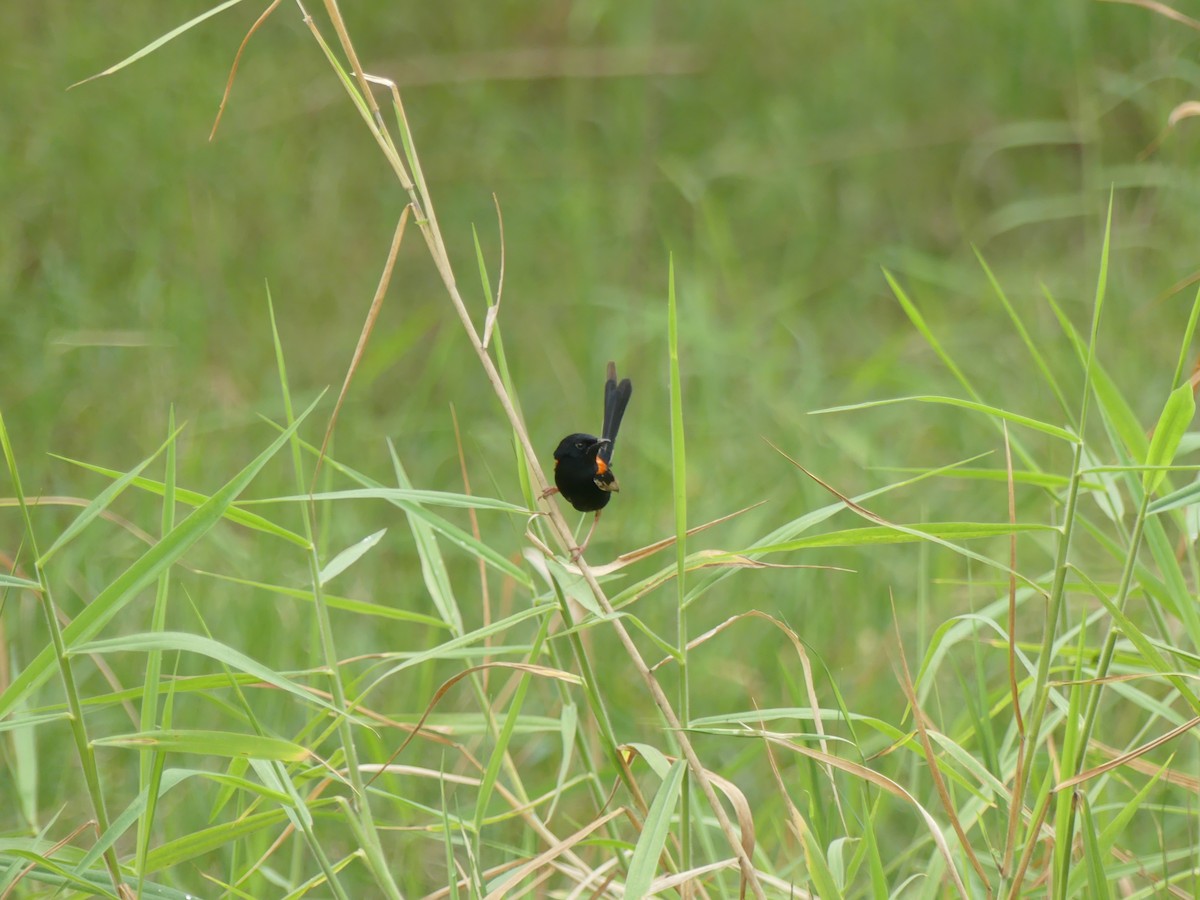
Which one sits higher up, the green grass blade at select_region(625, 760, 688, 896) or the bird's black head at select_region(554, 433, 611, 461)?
the bird's black head at select_region(554, 433, 611, 461)

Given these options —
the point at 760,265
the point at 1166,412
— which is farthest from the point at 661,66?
the point at 1166,412

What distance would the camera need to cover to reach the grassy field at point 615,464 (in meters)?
1.38

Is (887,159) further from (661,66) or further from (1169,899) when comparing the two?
(1169,899)

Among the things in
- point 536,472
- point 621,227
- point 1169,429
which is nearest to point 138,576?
point 536,472

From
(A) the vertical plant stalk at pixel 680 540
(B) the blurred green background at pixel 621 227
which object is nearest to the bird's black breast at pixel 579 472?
(A) the vertical plant stalk at pixel 680 540

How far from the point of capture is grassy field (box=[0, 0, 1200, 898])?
138 centimetres

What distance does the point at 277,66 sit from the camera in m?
5.77

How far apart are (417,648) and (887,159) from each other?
408 cm

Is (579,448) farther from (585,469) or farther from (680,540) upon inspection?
(680,540)

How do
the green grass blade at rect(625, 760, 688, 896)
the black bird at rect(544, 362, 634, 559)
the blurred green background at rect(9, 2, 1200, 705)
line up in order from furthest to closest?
the blurred green background at rect(9, 2, 1200, 705) < the black bird at rect(544, 362, 634, 559) < the green grass blade at rect(625, 760, 688, 896)

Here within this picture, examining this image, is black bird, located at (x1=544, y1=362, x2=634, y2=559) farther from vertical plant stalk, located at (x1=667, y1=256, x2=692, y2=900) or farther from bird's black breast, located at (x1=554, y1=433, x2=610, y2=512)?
vertical plant stalk, located at (x1=667, y1=256, x2=692, y2=900)

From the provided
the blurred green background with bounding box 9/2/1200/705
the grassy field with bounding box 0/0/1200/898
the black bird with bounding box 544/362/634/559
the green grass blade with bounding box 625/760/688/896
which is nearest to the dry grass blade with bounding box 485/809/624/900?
the grassy field with bounding box 0/0/1200/898

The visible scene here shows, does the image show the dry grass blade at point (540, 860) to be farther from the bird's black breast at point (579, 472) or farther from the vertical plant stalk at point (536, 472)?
the bird's black breast at point (579, 472)

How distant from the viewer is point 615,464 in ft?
13.9
